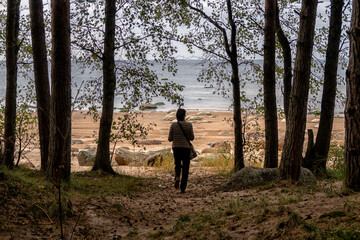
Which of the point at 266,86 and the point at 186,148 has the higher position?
the point at 266,86

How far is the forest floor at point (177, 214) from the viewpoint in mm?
4465

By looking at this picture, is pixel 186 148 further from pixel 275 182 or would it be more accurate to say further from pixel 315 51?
pixel 315 51

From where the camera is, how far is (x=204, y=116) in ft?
130

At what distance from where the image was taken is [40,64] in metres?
10.4

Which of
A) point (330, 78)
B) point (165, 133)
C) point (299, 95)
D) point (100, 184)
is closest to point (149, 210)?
point (100, 184)

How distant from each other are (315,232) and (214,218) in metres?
1.99

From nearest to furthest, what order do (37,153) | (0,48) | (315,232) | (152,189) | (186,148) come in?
(315,232)
(186,148)
(152,189)
(0,48)
(37,153)

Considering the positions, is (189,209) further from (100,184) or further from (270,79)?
(270,79)

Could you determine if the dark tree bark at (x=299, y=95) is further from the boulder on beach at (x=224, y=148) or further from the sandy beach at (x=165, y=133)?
the sandy beach at (x=165, y=133)

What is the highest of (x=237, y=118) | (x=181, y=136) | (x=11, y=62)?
(x=11, y=62)

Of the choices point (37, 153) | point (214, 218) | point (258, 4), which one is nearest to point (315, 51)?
point (258, 4)

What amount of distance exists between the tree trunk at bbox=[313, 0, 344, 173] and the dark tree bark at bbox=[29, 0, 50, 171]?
7.64 m

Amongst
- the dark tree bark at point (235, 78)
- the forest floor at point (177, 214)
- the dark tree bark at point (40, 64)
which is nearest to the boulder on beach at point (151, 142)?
the dark tree bark at point (235, 78)

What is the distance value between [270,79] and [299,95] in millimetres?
2906
